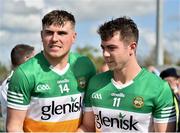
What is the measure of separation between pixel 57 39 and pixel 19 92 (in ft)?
1.71

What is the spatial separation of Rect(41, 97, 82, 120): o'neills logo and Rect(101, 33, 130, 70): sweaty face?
502mm

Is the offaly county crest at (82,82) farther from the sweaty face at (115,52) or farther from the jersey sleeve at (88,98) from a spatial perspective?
the sweaty face at (115,52)

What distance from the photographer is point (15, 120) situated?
13.0 feet

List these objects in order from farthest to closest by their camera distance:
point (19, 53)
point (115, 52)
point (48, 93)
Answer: point (19, 53) → point (48, 93) → point (115, 52)

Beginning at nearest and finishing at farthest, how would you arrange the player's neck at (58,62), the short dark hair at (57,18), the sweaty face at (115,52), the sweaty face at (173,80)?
the sweaty face at (115,52), the short dark hair at (57,18), the player's neck at (58,62), the sweaty face at (173,80)

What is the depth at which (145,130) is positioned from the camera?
3.89 metres

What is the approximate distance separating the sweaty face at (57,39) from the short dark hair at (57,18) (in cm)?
3

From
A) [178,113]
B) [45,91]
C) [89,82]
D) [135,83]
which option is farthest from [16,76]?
[178,113]

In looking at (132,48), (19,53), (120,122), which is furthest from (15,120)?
(19,53)

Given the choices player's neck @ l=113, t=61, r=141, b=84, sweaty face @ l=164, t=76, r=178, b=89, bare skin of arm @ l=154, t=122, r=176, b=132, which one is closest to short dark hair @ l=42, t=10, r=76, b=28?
player's neck @ l=113, t=61, r=141, b=84

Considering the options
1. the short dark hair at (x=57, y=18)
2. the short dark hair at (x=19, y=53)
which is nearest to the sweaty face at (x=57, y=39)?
the short dark hair at (x=57, y=18)

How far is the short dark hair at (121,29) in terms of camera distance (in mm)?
3836

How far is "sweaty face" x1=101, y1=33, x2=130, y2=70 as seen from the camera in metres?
3.79

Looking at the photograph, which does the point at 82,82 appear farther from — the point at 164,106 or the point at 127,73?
the point at 164,106
